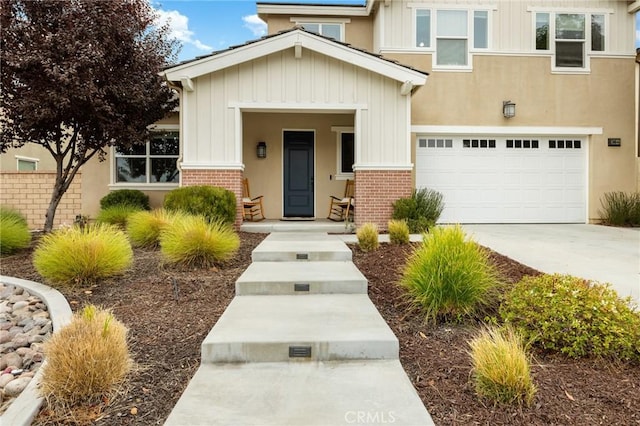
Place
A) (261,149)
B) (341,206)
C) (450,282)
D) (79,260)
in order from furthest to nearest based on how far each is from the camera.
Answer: (261,149)
(341,206)
(79,260)
(450,282)

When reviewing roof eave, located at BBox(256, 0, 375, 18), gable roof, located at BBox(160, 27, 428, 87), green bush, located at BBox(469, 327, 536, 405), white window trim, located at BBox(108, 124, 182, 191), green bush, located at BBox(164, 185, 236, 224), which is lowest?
green bush, located at BBox(469, 327, 536, 405)

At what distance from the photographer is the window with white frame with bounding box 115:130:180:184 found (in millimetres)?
11906

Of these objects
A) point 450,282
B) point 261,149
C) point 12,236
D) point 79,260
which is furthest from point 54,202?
point 450,282

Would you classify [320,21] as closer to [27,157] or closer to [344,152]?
[344,152]

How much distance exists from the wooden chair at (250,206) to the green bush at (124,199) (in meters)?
2.68

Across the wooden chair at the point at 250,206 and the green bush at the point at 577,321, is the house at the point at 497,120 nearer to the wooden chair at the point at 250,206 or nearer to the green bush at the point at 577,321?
the wooden chair at the point at 250,206

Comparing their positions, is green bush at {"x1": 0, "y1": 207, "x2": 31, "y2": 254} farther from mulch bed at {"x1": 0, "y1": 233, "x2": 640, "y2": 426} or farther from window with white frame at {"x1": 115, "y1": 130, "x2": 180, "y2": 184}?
window with white frame at {"x1": 115, "y1": 130, "x2": 180, "y2": 184}

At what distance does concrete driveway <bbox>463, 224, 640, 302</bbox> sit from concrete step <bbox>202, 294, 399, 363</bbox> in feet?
5.95

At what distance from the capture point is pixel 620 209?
11.3 metres

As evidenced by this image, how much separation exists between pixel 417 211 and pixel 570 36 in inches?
287

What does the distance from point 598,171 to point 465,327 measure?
34.3ft

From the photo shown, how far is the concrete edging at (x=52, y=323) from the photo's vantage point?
238 centimetres

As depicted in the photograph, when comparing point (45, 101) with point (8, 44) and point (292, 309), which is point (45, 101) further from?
point (292, 309)

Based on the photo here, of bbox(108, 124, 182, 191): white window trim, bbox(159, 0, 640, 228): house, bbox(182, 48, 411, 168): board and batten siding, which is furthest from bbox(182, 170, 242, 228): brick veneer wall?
bbox(108, 124, 182, 191): white window trim
